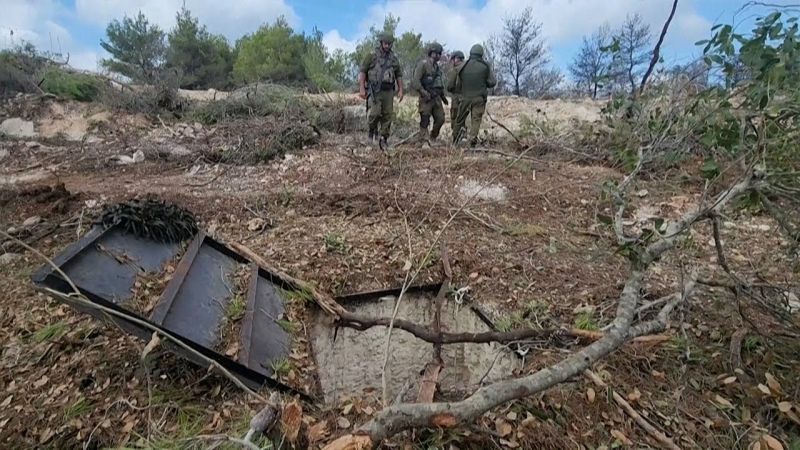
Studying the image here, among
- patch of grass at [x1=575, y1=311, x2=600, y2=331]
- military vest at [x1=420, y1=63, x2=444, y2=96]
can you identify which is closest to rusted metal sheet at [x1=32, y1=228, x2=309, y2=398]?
patch of grass at [x1=575, y1=311, x2=600, y2=331]

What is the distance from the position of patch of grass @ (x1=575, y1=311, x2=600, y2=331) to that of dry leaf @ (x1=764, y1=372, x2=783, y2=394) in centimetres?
72

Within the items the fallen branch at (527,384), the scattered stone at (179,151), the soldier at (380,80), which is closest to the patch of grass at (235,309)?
the fallen branch at (527,384)

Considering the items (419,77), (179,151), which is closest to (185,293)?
(179,151)

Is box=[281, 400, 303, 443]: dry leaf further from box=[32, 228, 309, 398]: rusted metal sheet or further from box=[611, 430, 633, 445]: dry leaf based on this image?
Result: box=[611, 430, 633, 445]: dry leaf

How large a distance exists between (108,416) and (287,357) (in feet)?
2.52

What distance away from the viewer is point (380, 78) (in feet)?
19.0

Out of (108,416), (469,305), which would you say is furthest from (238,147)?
(108,416)

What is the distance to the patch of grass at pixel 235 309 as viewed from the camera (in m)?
2.45

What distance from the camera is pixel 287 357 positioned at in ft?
7.86

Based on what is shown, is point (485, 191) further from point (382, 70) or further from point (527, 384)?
point (527, 384)

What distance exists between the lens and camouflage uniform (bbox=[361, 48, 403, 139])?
5801 mm

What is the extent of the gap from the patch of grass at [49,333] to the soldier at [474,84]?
16.4ft

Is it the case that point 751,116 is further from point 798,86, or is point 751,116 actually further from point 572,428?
point 572,428

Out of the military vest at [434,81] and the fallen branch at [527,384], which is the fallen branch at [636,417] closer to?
the fallen branch at [527,384]
